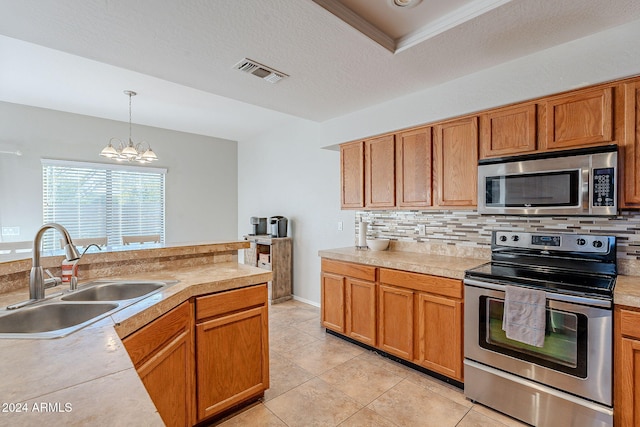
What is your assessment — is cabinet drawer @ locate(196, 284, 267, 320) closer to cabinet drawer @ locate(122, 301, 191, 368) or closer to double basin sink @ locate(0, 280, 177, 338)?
cabinet drawer @ locate(122, 301, 191, 368)

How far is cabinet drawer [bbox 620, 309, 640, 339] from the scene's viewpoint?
1.62 meters

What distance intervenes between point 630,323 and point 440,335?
112 centimetres

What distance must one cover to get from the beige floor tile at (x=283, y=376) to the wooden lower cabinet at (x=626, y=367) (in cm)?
195

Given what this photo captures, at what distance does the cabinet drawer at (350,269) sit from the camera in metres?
2.91

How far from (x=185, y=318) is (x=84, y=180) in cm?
398

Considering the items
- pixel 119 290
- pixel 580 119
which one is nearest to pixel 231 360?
pixel 119 290

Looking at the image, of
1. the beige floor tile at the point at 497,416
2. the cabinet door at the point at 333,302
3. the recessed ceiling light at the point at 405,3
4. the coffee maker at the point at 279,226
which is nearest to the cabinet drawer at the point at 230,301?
the cabinet door at the point at 333,302

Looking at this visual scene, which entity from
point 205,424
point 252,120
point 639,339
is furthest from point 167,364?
point 252,120

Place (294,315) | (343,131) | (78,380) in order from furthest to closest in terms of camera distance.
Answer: (294,315) → (343,131) → (78,380)

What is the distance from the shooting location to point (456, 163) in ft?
8.64

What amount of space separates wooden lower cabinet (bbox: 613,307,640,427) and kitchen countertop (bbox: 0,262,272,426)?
222cm

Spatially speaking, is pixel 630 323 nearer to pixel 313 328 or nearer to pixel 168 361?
pixel 168 361

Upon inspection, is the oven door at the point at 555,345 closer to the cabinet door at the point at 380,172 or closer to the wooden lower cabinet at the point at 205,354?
the cabinet door at the point at 380,172

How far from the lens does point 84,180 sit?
4.50 meters
